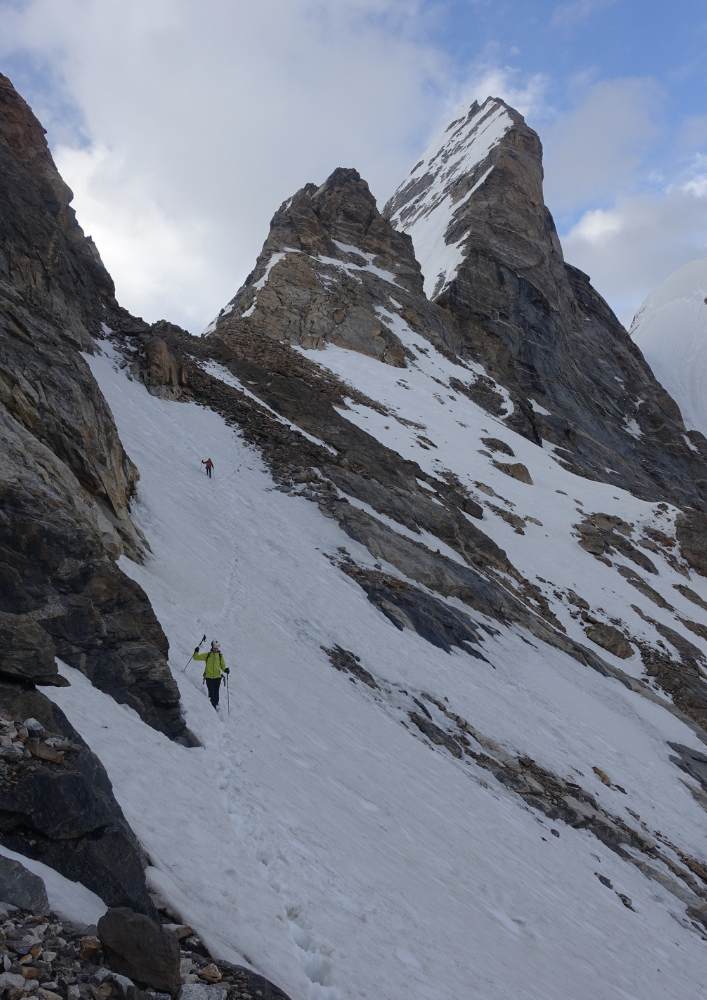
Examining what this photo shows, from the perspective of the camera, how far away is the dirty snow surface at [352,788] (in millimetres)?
6438

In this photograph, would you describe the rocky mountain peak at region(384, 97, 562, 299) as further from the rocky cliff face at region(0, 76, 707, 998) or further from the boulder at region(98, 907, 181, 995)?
the boulder at region(98, 907, 181, 995)

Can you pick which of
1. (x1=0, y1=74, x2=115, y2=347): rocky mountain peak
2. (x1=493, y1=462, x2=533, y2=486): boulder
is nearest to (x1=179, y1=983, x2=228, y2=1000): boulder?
(x1=0, y1=74, x2=115, y2=347): rocky mountain peak

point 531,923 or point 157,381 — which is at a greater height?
point 157,381

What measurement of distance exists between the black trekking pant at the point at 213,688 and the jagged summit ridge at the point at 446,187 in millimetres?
70515

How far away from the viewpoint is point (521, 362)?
241 ft

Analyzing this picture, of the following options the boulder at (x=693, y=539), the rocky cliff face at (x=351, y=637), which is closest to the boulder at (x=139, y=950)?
the rocky cliff face at (x=351, y=637)

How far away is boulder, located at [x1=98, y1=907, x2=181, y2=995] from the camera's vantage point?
13.7ft

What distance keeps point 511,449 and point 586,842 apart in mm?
37120

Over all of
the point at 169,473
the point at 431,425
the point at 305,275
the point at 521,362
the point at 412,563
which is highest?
the point at 521,362

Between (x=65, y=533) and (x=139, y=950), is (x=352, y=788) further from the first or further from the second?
(x=139, y=950)

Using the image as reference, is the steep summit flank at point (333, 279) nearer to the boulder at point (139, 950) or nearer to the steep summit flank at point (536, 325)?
the steep summit flank at point (536, 325)

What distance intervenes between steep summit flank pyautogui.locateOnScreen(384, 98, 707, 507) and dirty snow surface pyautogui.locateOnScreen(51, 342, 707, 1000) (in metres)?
38.4

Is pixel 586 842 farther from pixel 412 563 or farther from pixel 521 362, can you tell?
pixel 521 362

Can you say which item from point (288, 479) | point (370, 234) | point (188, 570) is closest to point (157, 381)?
point (288, 479)
